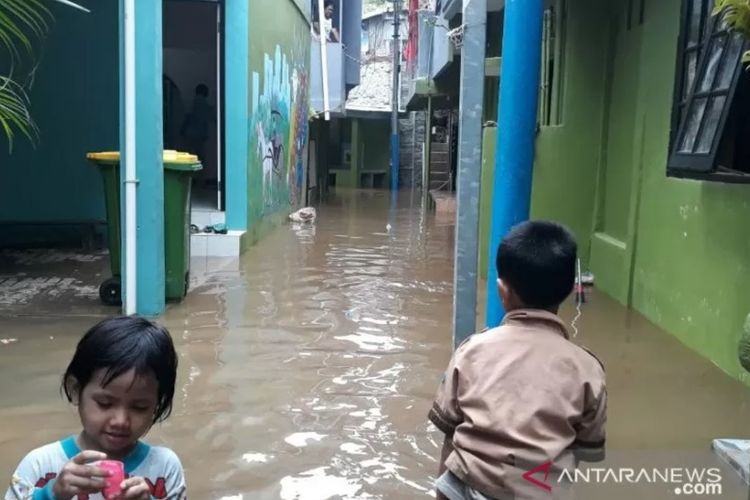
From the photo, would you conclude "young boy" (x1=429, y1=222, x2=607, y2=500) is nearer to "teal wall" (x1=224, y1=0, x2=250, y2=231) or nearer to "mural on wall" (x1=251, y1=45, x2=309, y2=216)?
"teal wall" (x1=224, y1=0, x2=250, y2=231)

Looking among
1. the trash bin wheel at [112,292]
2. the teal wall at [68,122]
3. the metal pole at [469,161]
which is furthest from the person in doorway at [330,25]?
the metal pole at [469,161]

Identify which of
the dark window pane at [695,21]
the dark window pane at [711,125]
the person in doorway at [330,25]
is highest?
the person in doorway at [330,25]

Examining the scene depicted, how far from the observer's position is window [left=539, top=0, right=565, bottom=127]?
9.73 meters

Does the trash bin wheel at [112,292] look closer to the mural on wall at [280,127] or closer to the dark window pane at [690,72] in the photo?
the mural on wall at [280,127]

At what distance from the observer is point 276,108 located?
13164 millimetres

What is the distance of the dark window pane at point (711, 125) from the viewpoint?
519 centimetres

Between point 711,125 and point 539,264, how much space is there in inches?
147

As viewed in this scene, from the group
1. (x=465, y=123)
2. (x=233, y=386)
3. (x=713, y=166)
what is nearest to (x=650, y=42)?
(x=713, y=166)

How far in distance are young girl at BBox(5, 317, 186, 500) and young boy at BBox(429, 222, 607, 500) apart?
0.70m

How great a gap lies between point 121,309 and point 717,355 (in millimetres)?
4532

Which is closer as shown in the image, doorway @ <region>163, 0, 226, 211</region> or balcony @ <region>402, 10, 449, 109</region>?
doorway @ <region>163, 0, 226, 211</region>

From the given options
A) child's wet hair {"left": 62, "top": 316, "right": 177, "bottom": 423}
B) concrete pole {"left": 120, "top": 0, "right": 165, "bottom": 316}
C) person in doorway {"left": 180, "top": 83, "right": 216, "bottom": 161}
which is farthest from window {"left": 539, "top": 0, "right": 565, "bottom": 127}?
child's wet hair {"left": 62, "top": 316, "right": 177, "bottom": 423}

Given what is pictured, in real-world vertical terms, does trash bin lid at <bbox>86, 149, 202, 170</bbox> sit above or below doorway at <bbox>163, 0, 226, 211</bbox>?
below

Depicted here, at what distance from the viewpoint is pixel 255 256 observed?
10359 millimetres
